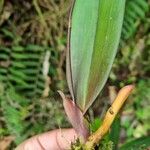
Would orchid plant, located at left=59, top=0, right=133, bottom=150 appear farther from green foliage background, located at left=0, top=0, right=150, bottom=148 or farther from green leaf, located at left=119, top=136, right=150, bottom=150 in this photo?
green foliage background, located at left=0, top=0, right=150, bottom=148

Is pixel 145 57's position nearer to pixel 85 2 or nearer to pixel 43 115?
pixel 43 115

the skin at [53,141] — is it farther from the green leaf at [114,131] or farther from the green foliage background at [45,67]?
the green foliage background at [45,67]

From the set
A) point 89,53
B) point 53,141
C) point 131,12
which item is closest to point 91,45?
point 89,53

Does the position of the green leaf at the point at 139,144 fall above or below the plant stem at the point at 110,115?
below

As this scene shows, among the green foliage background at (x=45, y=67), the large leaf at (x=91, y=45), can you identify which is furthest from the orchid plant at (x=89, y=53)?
the green foliage background at (x=45, y=67)

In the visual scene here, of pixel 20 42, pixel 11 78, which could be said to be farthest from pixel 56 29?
pixel 11 78

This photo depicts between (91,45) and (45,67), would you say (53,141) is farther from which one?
(45,67)
